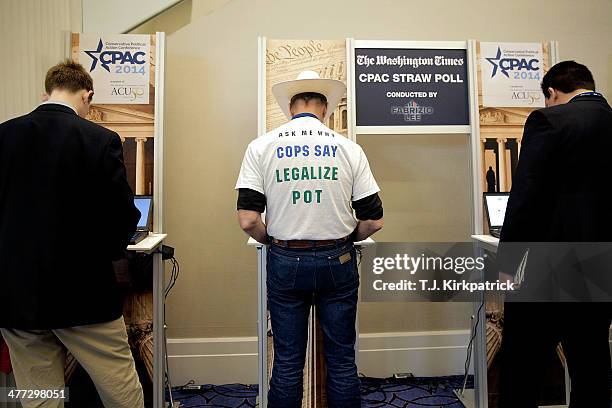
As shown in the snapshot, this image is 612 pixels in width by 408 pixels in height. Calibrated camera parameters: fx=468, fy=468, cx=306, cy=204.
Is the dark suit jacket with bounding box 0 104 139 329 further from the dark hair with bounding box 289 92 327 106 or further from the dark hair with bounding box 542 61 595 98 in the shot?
the dark hair with bounding box 542 61 595 98

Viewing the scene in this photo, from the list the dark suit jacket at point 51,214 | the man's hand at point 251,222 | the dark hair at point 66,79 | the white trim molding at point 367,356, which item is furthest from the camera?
the white trim molding at point 367,356

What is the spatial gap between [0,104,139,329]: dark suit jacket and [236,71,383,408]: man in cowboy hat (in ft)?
1.66

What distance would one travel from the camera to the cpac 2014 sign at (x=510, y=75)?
2.59 metres

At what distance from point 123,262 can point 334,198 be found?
1.28 meters

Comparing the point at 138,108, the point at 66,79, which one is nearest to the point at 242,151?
the point at 138,108

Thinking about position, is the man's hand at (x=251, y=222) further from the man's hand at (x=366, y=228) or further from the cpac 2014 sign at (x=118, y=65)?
the cpac 2014 sign at (x=118, y=65)

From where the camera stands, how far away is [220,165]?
286 centimetres

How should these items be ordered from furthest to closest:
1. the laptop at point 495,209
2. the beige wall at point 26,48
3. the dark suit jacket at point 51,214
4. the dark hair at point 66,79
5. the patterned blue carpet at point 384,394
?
the patterned blue carpet at point 384,394 → the laptop at point 495,209 → the beige wall at point 26,48 → the dark hair at point 66,79 → the dark suit jacket at point 51,214

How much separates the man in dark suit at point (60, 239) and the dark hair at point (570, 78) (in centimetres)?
168

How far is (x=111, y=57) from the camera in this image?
2.48m

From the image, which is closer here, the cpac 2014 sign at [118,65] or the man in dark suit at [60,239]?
the man in dark suit at [60,239]

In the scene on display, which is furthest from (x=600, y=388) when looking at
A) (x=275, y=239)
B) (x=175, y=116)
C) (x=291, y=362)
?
(x=175, y=116)

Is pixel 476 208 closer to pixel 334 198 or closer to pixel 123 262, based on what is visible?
pixel 334 198

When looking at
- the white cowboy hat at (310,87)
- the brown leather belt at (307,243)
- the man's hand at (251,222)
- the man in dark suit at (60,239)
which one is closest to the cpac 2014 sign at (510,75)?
the white cowboy hat at (310,87)
